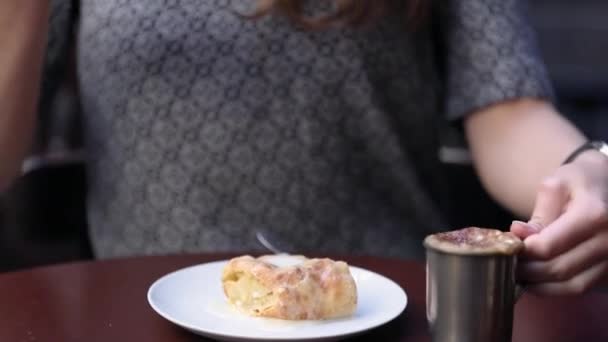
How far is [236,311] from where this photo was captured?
85 centimetres

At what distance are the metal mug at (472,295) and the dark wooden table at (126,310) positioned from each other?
9 cm

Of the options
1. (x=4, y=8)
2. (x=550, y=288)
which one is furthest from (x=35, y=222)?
(x=550, y=288)

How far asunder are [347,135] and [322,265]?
0.51 meters

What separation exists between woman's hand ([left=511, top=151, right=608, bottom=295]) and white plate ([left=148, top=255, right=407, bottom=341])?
129 mm

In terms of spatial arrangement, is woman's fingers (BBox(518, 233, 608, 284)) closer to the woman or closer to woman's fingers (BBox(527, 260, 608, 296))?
woman's fingers (BBox(527, 260, 608, 296))

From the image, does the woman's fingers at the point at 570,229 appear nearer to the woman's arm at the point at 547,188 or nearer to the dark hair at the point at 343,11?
the woman's arm at the point at 547,188

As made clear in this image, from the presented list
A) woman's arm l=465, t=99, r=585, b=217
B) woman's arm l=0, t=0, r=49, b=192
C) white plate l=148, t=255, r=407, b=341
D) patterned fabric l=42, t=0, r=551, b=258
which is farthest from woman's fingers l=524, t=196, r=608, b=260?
woman's arm l=0, t=0, r=49, b=192

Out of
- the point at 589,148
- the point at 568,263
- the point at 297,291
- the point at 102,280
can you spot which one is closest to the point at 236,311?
the point at 297,291

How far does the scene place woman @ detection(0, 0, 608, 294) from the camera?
1274 mm

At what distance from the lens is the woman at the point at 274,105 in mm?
1274

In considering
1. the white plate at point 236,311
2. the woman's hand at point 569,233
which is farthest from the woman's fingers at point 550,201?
the white plate at point 236,311

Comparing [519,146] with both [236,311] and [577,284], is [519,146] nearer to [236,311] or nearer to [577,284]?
[577,284]

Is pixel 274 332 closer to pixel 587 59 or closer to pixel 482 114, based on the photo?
pixel 482 114

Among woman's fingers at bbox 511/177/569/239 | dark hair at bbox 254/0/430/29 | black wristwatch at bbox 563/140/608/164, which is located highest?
dark hair at bbox 254/0/430/29
